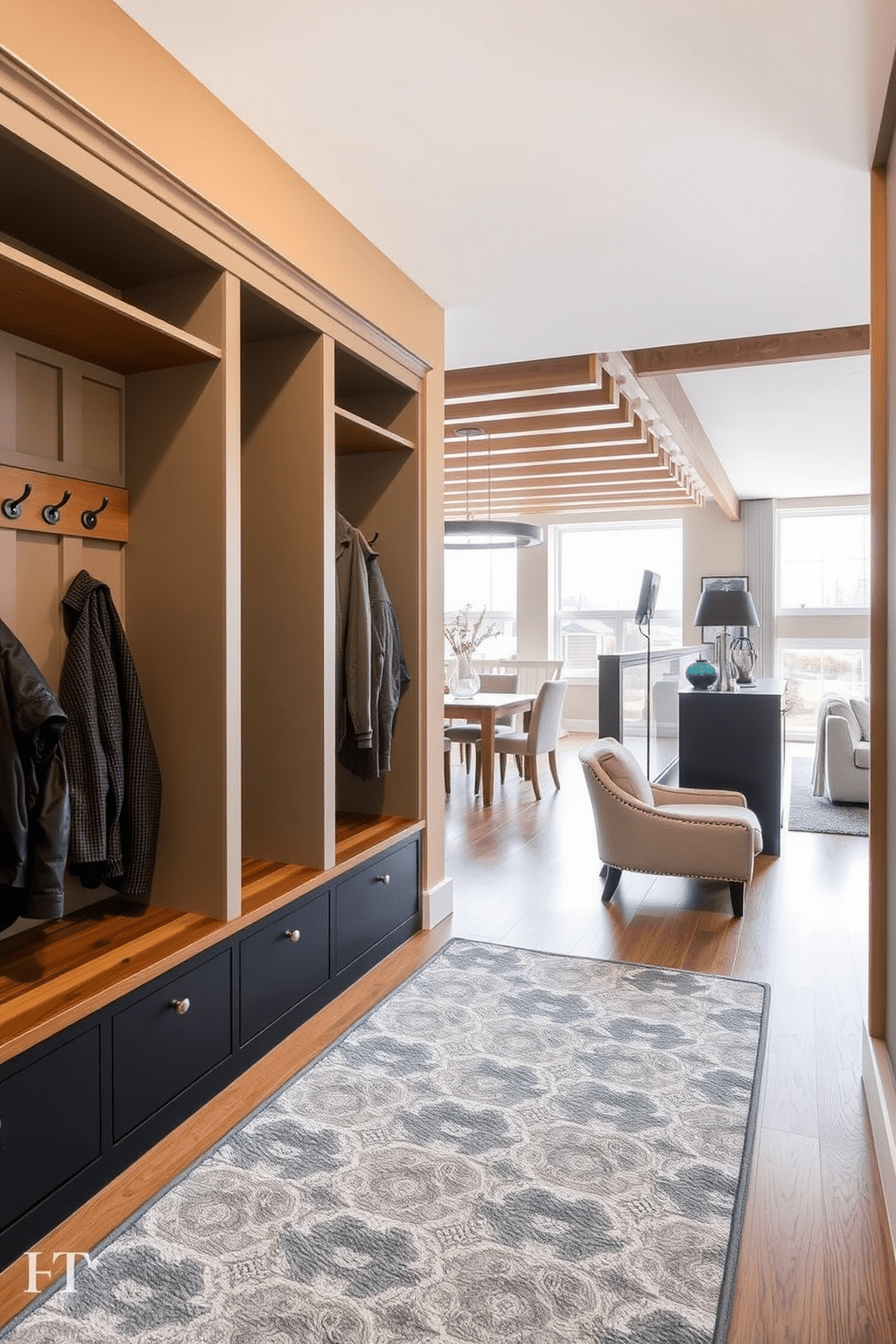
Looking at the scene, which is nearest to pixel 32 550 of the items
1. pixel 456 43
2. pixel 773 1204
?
pixel 456 43

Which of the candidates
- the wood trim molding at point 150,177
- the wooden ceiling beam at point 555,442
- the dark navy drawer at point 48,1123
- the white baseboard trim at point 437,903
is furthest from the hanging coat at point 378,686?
the wooden ceiling beam at point 555,442

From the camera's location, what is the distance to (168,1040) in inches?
82.1

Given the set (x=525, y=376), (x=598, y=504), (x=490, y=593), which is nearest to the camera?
(x=525, y=376)

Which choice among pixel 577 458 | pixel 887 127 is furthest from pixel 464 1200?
pixel 577 458

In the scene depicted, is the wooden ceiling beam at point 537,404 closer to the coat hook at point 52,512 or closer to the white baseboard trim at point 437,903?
the white baseboard trim at point 437,903

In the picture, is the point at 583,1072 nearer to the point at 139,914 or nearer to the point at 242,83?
the point at 139,914

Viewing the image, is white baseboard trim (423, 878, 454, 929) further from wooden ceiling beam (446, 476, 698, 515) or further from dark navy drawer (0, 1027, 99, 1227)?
wooden ceiling beam (446, 476, 698, 515)

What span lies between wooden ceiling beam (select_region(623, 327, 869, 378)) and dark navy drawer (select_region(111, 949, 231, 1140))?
3530 mm

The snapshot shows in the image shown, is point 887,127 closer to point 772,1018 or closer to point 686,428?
point 772,1018

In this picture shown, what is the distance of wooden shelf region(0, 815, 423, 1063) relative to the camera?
1745 millimetres

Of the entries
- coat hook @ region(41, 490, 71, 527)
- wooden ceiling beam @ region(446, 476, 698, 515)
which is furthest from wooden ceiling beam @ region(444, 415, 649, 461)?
coat hook @ region(41, 490, 71, 527)

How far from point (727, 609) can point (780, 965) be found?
2585mm

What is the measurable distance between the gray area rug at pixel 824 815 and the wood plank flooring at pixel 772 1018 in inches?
8.7

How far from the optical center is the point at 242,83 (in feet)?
7.10
